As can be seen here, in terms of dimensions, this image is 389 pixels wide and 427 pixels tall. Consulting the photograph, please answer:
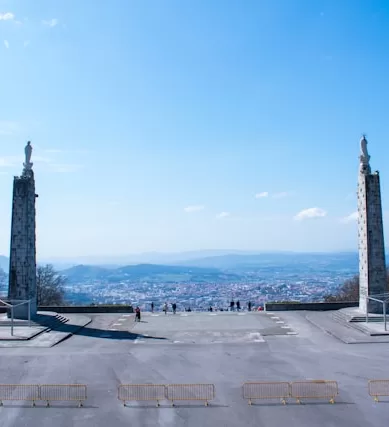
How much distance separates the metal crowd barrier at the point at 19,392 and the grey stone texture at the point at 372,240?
→ 2314 centimetres

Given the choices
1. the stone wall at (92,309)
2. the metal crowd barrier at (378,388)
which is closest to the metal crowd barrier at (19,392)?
the metal crowd barrier at (378,388)

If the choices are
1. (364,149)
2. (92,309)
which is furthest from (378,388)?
(92,309)

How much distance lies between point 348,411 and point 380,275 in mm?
18379

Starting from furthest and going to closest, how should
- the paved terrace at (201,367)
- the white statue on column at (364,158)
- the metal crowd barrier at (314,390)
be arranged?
the white statue on column at (364,158) → the metal crowd barrier at (314,390) → the paved terrace at (201,367)

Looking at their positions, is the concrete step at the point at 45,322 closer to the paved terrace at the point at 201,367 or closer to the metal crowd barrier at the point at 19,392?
the paved terrace at the point at 201,367

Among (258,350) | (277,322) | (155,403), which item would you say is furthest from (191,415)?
(277,322)

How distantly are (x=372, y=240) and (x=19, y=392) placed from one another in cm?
2486

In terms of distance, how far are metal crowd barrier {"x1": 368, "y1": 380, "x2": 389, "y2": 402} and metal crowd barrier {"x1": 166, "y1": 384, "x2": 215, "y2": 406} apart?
20.1 feet

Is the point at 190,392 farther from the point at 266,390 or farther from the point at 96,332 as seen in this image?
the point at 96,332

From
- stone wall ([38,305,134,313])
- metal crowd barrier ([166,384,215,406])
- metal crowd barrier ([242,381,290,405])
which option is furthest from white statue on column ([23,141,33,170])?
metal crowd barrier ([242,381,290,405])

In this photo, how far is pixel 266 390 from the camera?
18.5 metres

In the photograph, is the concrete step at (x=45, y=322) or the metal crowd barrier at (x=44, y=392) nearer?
the metal crowd barrier at (x=44, y=392)

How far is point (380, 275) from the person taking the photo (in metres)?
33.0

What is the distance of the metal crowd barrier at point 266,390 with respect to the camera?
58.5ft
